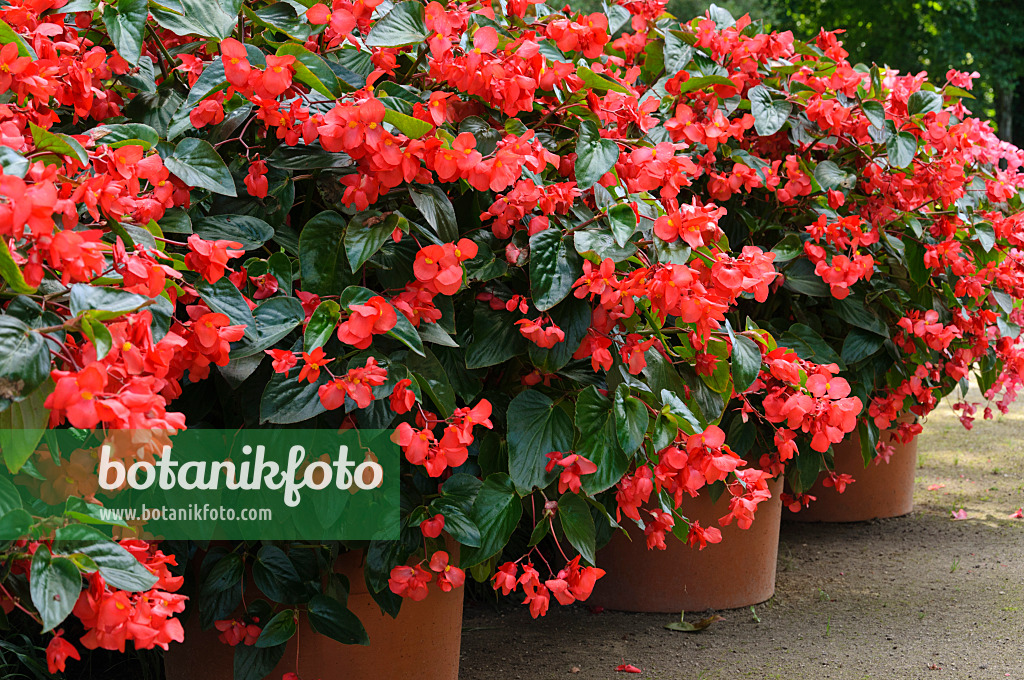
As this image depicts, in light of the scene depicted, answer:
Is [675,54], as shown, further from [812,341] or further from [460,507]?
[460,507]

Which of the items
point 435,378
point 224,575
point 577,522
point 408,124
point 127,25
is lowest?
point 224,575

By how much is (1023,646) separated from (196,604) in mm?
1830

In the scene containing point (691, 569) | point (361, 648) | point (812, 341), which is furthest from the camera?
A: point (691, 569)

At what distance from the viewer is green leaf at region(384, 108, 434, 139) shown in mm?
1151

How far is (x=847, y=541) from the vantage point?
3.03 meters

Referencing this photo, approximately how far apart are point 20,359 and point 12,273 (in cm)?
9

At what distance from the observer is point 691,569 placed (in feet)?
7.77

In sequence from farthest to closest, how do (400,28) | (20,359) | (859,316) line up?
(859,316) → (400,28) → (20,359)

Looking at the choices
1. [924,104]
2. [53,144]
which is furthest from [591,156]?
[924,104]

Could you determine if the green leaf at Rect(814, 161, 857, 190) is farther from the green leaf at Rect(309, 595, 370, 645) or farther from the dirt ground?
the green leaf at Rect(309, 595, 370, 645)

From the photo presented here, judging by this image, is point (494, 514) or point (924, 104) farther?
point (924, 104)

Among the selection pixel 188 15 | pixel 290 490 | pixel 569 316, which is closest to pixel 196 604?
pixel 290 490

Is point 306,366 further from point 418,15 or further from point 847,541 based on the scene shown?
point 847,541

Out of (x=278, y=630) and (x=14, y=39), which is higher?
(x=14, y=39)
